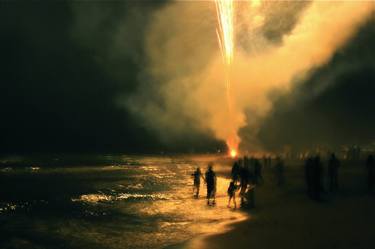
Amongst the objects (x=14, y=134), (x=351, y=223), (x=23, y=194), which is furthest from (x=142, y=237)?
(x=14, y=134)

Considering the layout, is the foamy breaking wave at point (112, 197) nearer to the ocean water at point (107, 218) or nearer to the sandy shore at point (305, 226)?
the ocean water at point (107, 218)

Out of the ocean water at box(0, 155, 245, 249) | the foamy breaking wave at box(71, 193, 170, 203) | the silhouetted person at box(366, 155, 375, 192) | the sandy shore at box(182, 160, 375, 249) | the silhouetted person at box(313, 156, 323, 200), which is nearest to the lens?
the sandy shore at box(182, 160, 375, 249)

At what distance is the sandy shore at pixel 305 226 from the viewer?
10.8 meters

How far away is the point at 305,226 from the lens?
513 inches

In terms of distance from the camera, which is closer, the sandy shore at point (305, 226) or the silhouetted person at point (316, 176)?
the sandy shore at point (305, 226)

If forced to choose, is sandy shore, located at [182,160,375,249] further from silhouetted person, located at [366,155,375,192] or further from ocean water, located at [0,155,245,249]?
ocean water, located at [0,155,245,249]

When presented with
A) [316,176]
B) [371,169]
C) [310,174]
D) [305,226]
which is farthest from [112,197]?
[305,226]

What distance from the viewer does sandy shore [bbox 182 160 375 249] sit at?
35.4ft

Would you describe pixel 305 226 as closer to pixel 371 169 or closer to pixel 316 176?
pixel 316 176

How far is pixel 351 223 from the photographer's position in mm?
12805

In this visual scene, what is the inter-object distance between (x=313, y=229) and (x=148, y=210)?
9.94 metres

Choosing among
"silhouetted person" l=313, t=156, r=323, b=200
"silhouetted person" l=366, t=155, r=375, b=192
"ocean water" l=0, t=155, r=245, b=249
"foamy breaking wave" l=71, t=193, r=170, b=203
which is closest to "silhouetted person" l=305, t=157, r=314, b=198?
"silhouetted person" l=313, t=156, r=323, b=200

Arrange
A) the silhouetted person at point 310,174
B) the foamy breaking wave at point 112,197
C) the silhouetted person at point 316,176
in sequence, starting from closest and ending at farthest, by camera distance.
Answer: the silhouetted person at point 316,176, the silhouetted person at point 310,174, the foamy breaking wave at point 112,197

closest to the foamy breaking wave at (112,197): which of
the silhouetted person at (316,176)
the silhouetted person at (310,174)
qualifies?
the silhouetted person at (310,174)
